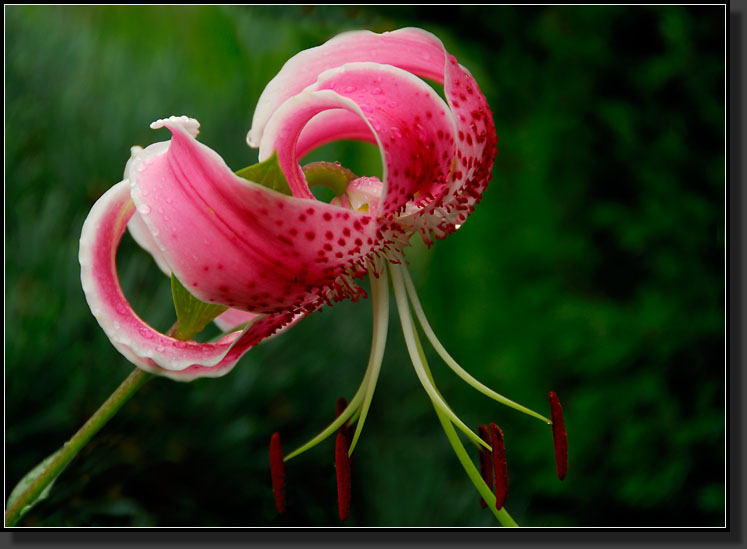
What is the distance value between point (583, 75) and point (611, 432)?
0.70m

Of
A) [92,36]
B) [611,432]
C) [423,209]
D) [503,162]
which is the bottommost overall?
[611,432]

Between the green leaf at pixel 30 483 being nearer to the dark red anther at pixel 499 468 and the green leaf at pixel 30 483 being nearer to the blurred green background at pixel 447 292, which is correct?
the dark red anther at pixel 499 468

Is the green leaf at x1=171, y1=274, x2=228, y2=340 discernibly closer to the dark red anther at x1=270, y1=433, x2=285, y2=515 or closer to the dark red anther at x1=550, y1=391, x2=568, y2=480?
the dark red anther at x1=270, y1=433, x2=285, y2=515

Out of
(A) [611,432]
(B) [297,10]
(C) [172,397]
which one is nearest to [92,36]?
(B) [297,10]

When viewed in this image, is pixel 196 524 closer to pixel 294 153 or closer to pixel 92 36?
pixel 294 153

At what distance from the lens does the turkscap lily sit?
377 millimetres

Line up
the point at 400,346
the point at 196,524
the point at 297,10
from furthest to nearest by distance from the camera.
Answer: the point at 297,10, the point at 400,346, the point at 196,524

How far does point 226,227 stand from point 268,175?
0.11ft

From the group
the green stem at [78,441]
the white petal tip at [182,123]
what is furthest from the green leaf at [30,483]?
the white petal tip at [182,123]

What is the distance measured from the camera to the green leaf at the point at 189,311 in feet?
1.34

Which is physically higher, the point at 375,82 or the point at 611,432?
the point at 375,82

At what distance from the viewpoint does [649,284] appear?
153 cm

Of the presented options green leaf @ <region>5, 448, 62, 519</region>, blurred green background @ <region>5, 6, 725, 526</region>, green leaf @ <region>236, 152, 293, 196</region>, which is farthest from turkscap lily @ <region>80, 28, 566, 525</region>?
Answer: blurred green background @ <region>5, 6, 725, 526</region>

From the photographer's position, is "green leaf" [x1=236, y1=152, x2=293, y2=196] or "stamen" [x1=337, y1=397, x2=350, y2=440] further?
"stamen" [x1=337, y1=397, x2=350, y2=440]
